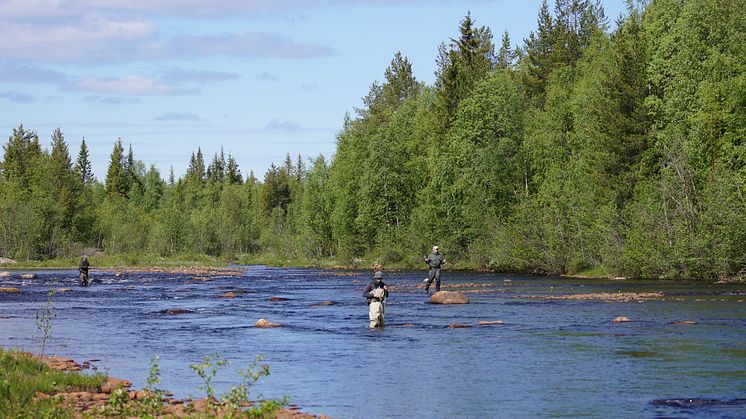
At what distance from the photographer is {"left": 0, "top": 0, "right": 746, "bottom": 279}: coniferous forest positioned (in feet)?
177

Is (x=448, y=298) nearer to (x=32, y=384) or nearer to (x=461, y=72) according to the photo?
(x=32, y=384)

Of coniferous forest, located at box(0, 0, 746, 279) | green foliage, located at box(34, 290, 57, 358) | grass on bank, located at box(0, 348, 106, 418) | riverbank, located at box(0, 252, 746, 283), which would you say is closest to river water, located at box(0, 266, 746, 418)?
green foliage, located at box(34, 290, 57, 358)

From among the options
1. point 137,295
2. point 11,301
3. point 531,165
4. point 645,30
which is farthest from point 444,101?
point 11,301

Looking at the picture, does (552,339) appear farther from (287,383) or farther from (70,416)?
(70,416)

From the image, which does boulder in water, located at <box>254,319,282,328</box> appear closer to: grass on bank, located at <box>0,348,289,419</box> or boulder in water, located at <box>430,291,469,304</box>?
boulder in water, located at <box>430,291,469,304</box>

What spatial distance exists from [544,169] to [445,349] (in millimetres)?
52957

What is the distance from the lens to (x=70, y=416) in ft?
44.8

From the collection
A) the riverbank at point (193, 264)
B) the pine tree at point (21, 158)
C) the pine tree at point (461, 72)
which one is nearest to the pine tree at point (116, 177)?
the pine tree at point (21, 158)

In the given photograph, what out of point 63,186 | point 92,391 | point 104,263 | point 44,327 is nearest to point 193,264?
point 104,263

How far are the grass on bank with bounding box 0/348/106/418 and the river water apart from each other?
5.66 feet

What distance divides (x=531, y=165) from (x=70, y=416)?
6749cm

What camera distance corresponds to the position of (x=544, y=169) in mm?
75688

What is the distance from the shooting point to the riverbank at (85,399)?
1336 cm

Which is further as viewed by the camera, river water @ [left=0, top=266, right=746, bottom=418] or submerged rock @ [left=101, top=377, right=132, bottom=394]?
submerged rock @ [left=101, top=377, right=132, bottom=394]
